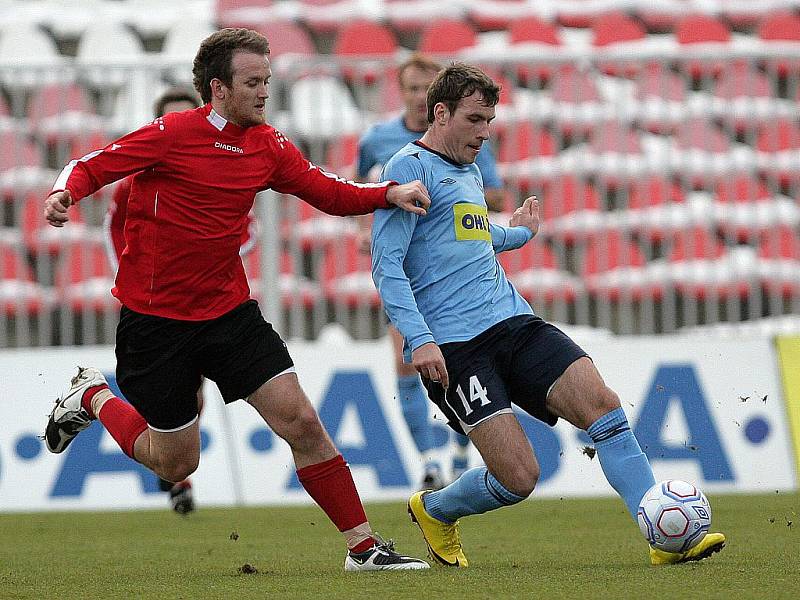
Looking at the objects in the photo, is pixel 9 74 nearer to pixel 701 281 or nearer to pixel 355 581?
pixel 701 281

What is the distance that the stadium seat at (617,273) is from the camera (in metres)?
10.4

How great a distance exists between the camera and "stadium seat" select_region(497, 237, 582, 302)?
10.5 m

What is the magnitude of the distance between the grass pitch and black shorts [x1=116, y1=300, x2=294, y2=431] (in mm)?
683

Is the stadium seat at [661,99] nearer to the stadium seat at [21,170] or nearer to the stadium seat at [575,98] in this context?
the stadium seat at [575,98]

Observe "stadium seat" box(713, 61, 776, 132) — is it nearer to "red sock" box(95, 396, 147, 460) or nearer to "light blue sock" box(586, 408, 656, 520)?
"light blue sock" box(586, 408, 656, 520)

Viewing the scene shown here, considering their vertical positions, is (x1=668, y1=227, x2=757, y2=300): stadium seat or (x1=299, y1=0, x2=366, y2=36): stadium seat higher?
(x1=299, y1=0, x2=366, y2=36): stadium seat

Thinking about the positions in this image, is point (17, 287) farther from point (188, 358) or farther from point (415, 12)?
point (415, 12)

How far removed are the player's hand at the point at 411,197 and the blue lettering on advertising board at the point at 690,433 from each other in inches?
174

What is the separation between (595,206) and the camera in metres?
10.5

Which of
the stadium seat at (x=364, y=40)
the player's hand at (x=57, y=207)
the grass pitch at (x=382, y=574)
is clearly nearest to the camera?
the grass pitch at (x=382, y=574)

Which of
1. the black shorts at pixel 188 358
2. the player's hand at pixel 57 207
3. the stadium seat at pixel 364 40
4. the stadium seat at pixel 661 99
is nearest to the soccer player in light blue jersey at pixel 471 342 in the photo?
the black shorts at pixel 188 358

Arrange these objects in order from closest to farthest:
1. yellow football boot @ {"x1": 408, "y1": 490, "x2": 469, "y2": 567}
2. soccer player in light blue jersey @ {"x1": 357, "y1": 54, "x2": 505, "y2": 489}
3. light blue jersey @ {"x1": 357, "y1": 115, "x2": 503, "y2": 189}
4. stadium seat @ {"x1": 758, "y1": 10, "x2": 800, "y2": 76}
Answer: yellow football boot @ {"x1": 408, "y1": 490, "x2": 469, "y2": 567} < soccer player in light blue jersey @ {"x1": 357, "y1": 54, "x2": 505, "y2": 489} < light blue jersey @ {"x1": 357, "y1": 115, "x2": 503, "y2": 189} < stadium seat @ {"x1": 758, "y1": 10, "x2": 800, "y2": 76}

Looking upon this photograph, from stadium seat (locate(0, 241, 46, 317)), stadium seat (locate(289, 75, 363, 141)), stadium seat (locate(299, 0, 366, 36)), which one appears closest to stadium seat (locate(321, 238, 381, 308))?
stadium seat (locate(289, 75, 363, 141))

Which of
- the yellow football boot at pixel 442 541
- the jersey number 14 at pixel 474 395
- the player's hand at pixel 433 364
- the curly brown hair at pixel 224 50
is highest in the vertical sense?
the curly brown hair at pixel 224 50
